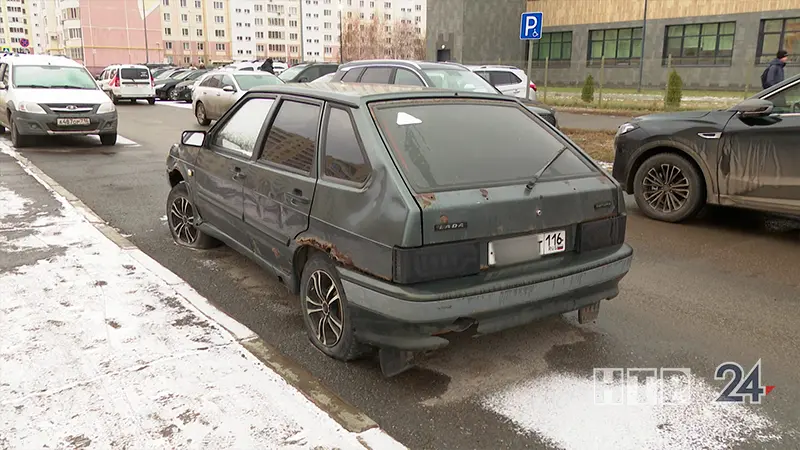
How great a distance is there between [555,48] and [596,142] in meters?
35.5

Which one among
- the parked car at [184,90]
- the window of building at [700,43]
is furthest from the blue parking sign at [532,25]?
the window of building at [700,43]

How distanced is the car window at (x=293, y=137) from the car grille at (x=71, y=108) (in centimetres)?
991

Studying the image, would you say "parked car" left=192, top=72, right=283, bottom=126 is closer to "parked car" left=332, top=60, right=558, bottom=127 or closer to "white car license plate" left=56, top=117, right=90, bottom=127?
"white car license plate" left=56, top=117, right=90, bottom=127

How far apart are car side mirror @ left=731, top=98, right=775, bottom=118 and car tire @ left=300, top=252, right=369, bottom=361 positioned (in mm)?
4763

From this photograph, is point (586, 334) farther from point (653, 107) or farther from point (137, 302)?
point (653, 107)

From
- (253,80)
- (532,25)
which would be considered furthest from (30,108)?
(532,25)

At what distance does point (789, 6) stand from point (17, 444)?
41.8 metres

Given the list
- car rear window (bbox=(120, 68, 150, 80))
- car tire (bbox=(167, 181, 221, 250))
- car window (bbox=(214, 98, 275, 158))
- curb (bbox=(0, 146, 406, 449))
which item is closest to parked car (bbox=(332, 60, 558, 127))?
car tire (bbox=(167, 181, 221, 250))

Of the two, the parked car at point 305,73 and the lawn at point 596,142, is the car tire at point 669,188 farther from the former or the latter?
the parked car at point 305,73

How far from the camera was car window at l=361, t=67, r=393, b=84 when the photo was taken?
40.8ft

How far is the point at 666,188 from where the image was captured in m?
7.16

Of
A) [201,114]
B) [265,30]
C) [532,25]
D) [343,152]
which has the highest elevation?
[265,30]

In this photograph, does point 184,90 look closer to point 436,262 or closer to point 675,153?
point 675,153

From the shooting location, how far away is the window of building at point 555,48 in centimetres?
4566
